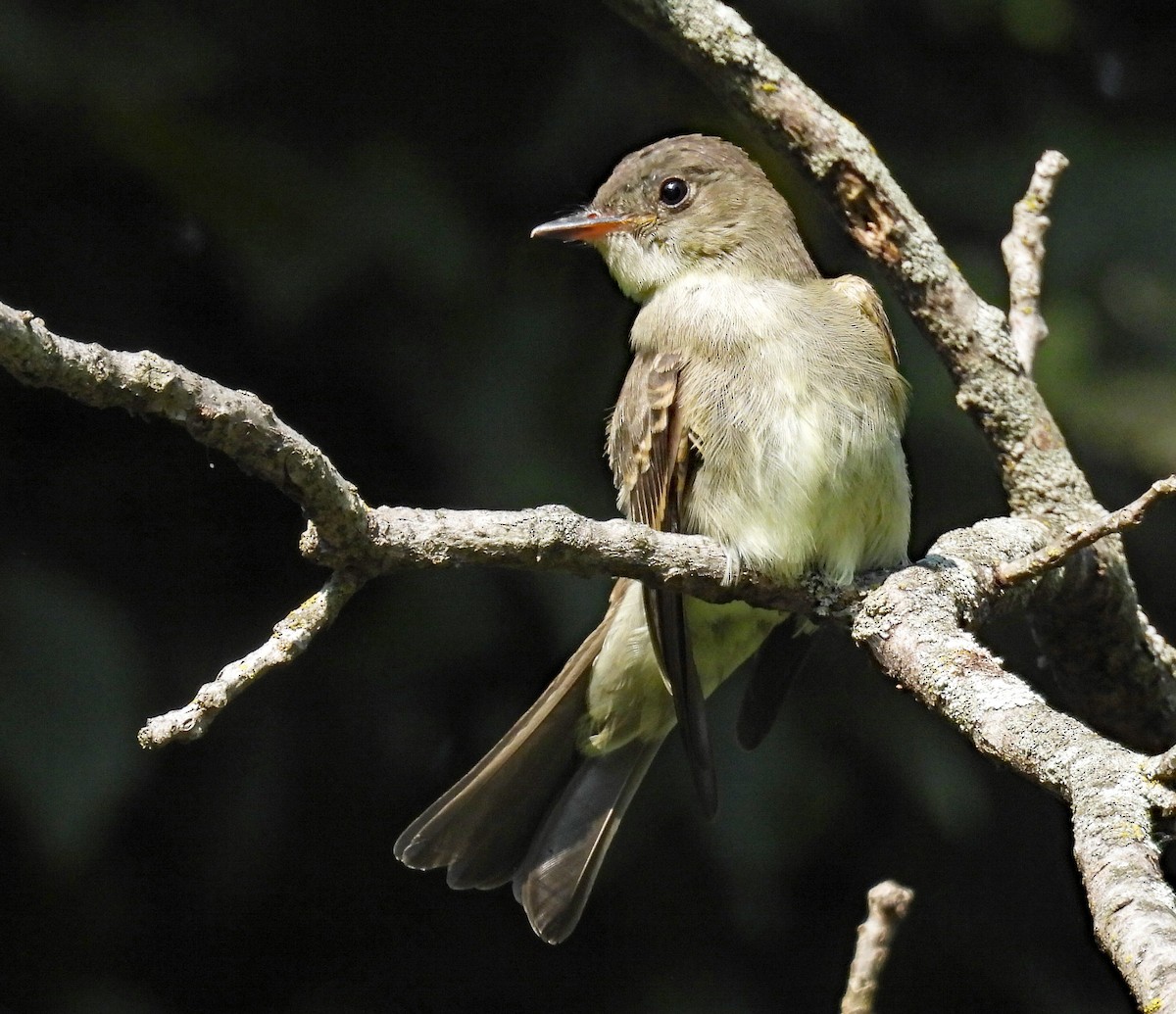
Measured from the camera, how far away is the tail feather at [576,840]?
3340 millimetres

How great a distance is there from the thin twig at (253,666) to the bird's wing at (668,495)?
1192mm

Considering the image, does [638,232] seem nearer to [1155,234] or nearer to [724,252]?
[724,252]

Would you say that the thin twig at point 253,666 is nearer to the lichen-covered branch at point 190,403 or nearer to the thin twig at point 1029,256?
the lichen-covered branch at point 190,403

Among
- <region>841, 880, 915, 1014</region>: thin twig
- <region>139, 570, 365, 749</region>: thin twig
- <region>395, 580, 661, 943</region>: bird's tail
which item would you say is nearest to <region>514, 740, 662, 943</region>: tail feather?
<region>395, 580, 661, 943</region>: bird's tail

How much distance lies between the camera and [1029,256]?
3359 mm

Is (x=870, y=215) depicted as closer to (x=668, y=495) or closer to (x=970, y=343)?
(x=970, y=343)

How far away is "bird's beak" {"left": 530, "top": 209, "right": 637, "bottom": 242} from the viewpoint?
3.59 m

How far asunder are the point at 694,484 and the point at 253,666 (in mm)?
1438

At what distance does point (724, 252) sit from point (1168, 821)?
224 centimetres

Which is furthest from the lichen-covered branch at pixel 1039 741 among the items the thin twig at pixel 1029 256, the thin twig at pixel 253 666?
the thin twig at pixel 253 666

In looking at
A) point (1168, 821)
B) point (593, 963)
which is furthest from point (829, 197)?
point (593, 963)

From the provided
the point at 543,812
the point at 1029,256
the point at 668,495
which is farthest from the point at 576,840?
the point at 1029,256

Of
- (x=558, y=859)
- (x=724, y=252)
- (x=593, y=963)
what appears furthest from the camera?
(x=593, y=963)

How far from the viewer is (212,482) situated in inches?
148
